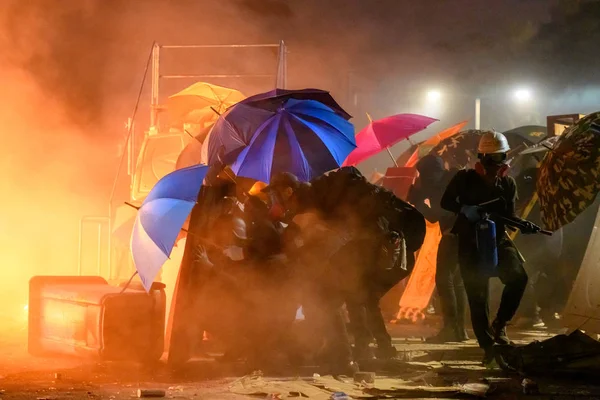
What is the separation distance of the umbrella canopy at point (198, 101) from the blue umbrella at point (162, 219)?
4.73 meters

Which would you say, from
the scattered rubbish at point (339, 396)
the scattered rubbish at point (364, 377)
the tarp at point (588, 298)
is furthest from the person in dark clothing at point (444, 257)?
the scattered rubbish at point (339, 396)

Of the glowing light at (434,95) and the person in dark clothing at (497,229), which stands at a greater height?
the glowing light at (434,95)

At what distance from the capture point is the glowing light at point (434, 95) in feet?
66.6

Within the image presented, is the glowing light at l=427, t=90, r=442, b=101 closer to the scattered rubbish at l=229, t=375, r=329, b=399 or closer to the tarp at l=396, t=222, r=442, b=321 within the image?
the tarp at l=396, t=222, r=442, b=321

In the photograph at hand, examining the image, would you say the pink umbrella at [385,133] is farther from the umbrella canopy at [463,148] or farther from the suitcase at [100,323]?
the suitcase at [100,323]

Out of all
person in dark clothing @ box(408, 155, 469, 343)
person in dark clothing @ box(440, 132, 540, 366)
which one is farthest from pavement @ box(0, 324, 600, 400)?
person in dark clothing @ box(408, 155, 469, 343)

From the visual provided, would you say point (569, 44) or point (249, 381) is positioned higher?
point (569, 44)

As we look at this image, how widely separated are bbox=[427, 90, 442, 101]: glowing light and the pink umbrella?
1198 centimetres

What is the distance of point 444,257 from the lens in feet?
23.4

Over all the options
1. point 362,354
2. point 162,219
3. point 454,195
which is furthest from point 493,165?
point 162,219

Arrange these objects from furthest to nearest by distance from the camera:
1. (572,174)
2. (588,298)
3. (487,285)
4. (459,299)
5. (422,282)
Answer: (422,282) < (459,299) < (588,298) < (487,285) < (572,174)

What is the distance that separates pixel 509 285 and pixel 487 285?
17 centimetres

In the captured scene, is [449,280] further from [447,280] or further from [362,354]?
[362,354]

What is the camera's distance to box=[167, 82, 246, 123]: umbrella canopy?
10070 mm
